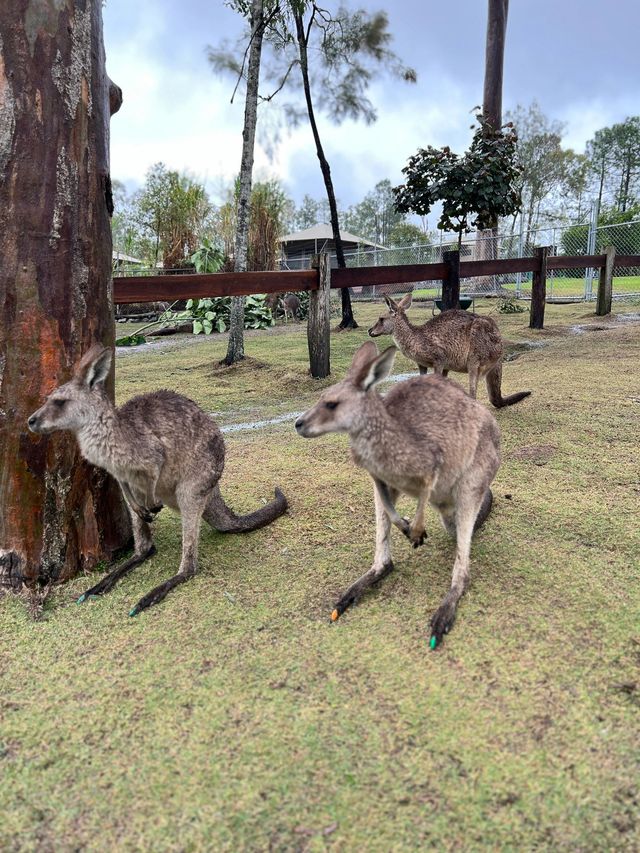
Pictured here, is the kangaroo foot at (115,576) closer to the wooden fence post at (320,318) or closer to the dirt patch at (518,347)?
the wooden fence post at (320,318)

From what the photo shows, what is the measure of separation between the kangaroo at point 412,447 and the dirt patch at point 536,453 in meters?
1.12

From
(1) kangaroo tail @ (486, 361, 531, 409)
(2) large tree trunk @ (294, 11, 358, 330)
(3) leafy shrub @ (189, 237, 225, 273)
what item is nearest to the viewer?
(1) kangaroo tail @ (486, 361, 531, 409)

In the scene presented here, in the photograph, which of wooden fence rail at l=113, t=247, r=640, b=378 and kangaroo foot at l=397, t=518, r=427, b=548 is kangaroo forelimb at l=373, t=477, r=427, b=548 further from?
wooden fence rail at l=113, t=247, r=640, b=378

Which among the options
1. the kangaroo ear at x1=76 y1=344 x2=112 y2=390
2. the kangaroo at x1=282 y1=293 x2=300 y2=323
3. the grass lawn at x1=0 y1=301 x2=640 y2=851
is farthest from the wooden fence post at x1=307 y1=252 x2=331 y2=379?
the kangaroo at x1=282 y1=293 x2=300 y2=323

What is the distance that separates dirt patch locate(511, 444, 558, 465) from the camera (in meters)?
3.13

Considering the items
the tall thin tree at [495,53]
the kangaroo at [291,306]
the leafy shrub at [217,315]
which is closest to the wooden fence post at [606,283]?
the tall thin tree at [495,53]

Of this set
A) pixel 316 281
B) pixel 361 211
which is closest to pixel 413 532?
pixel 316 281

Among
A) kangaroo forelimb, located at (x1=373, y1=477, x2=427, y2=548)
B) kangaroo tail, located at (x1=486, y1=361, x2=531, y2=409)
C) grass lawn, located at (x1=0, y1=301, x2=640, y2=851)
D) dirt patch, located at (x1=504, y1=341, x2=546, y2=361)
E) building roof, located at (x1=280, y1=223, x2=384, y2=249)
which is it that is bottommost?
grass lawn, located at (x1=0, y1=301, x2=640, y2=851)

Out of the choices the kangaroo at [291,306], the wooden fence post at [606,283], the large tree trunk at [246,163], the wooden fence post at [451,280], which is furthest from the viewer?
the kangaroo at [291,306]

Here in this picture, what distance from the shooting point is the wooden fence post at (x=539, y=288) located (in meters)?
7.80

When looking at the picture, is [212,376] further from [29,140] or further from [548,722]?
[548,722]

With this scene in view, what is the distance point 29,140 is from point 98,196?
0.26 meters

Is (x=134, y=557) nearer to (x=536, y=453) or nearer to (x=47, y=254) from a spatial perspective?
(x=47, y=254)

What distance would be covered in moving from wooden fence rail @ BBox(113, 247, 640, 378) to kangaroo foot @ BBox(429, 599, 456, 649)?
325 cm
